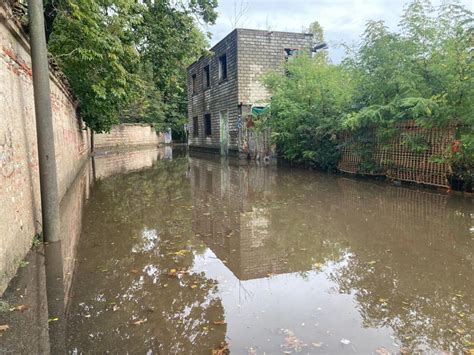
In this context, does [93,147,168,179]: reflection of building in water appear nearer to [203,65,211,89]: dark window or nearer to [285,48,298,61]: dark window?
[203,65,211,89]: dark window

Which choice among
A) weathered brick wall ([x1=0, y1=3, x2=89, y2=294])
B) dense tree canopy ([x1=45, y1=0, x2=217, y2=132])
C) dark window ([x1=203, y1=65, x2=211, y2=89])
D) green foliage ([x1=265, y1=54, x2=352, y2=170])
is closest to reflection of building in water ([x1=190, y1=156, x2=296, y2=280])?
weathered brick wall ([x1=0, y1=3, x2=89, y2=294])

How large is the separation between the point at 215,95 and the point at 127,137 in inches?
620

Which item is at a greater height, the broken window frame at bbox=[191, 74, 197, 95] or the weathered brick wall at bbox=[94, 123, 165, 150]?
the broken window frame at bbox=[191, 74, 197, 95]

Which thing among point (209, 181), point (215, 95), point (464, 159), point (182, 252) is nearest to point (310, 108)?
point (209, 181)

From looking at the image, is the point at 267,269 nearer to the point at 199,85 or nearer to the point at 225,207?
the point at 225,207

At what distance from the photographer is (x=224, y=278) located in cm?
447

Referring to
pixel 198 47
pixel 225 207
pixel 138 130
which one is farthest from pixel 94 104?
pixel 138 130

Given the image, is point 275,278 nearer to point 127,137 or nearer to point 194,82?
point 194,82

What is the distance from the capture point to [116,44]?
1041 centimetres

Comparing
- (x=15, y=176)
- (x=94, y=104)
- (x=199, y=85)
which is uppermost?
(x=199, y=85)

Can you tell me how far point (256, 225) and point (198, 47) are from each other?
11.5 meters

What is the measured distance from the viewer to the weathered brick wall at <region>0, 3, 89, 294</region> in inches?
162

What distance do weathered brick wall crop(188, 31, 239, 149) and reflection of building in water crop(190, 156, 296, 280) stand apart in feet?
30.5

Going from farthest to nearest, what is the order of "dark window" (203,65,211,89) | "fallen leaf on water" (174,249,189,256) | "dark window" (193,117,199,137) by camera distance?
1. "dark window" (193,117,199,137)
2. "dark window" (203,65,211,89)
3. "fallen leaf on water" (174,249,189,256)
